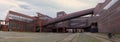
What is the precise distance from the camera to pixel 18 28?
120125mm

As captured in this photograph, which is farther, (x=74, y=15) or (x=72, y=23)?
(x=72, y=23)

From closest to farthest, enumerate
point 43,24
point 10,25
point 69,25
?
point 10,25 → point 43,24 → point 69,25

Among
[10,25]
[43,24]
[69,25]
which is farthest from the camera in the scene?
[69,25]

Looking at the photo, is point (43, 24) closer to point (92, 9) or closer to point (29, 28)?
point (29, 28)

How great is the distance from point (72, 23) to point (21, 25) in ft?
143

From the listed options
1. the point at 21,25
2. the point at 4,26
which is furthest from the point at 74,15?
the point at 4,26

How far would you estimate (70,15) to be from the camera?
121750 mm

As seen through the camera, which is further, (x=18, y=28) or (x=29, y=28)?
(x=29, y=28)

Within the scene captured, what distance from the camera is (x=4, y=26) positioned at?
118062 millimetres

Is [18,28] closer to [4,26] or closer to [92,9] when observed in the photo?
[4,26]

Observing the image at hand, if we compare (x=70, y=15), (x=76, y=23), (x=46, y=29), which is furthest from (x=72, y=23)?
(x=70, y=15)

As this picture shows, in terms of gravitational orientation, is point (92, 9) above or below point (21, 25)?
above

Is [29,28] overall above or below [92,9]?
below

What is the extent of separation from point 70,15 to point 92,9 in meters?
11.6
